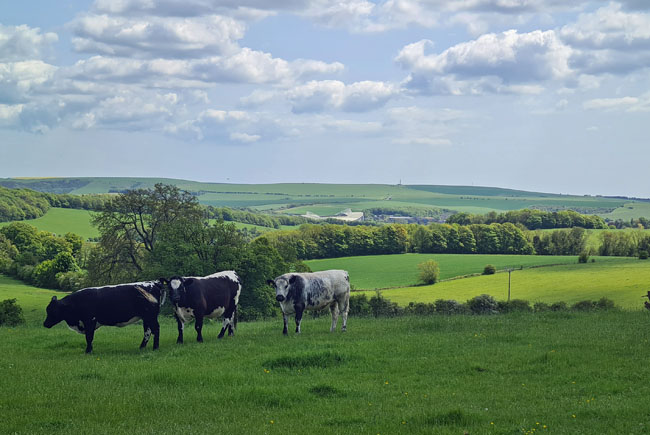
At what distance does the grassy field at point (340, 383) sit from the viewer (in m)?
11.9

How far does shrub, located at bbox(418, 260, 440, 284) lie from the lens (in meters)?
96.3

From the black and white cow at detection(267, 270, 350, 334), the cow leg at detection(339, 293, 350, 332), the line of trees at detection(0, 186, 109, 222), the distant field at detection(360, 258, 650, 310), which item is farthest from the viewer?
the line of trees at detection(0, 186, 109, 222)

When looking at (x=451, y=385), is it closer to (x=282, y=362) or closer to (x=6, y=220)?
(x=282, y=362)

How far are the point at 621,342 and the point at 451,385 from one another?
7.64 metres

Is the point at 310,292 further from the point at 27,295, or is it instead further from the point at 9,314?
the point at 27,295

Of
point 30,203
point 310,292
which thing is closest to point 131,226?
point 310,292

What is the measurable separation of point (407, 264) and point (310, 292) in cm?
8927

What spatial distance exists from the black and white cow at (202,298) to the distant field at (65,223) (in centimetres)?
11719

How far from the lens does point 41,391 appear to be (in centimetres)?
1434

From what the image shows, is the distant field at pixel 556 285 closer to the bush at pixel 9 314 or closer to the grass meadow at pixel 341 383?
the bush at pixel 9 314

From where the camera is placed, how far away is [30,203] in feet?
493

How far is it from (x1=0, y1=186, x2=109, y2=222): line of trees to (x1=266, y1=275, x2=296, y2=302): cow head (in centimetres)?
11188

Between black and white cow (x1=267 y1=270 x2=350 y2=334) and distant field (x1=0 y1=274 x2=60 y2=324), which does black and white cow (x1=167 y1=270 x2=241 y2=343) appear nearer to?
black and white cow (x1=267 y1=270 x2=350 y2=334)

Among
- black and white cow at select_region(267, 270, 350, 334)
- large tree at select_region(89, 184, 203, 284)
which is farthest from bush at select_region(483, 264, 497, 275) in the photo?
black and white cow at select_region(267, 270, 350, 334)
